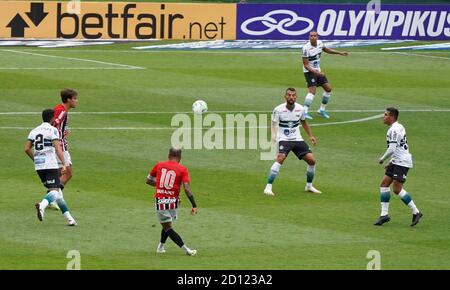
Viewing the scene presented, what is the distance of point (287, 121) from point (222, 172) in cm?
278

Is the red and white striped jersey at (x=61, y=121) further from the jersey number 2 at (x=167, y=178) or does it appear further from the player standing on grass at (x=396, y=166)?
the player standing on grass at (x=396, y=166)

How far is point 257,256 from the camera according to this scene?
62.6 feet

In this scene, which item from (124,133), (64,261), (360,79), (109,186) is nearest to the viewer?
(64,261)

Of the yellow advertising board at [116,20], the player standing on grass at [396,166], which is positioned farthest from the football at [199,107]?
the yellow advertising board at [116,20]

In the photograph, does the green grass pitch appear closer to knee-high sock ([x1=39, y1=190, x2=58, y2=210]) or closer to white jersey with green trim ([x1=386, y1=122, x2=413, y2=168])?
knee-high sock ([x1=39, y1=190, x2=58, y2=210])

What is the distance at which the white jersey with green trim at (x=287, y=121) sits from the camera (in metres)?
25.1

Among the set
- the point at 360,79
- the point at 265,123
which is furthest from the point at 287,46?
the point at 265,123

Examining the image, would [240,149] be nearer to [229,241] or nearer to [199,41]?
[229,241]

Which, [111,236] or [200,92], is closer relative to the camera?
[111,236]

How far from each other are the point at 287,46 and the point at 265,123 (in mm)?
19184

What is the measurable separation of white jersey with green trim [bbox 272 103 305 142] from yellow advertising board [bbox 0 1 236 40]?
26631 mm

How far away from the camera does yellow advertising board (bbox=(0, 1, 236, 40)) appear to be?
1977 inches

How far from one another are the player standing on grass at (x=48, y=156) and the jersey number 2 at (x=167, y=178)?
2.92m

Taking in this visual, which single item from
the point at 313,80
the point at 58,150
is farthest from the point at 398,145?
the point at 313,80
